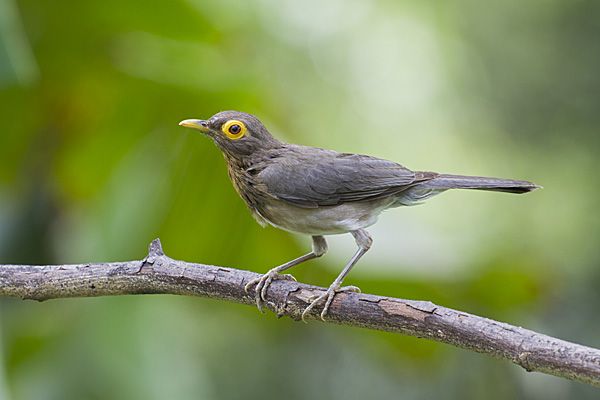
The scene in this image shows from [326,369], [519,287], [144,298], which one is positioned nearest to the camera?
[519,287]

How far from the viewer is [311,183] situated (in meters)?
4.05

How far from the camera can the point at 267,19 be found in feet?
32.8

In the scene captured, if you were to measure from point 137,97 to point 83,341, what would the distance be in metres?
1.96

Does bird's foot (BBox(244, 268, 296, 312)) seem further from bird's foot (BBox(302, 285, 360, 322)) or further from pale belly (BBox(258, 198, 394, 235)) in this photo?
pale belly (BBox(258, 198, 394, 235))

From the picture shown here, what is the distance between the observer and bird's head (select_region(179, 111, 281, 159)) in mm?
4031

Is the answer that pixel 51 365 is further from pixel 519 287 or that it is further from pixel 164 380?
pixel 519 287

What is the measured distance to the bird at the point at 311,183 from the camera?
3988 millimetres

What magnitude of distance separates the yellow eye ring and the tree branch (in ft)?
2.62

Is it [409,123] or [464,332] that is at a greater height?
[409,123]

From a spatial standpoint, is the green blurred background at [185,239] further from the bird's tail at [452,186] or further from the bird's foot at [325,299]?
the bird's foot at [325,299]

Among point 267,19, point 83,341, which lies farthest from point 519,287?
point 267,19

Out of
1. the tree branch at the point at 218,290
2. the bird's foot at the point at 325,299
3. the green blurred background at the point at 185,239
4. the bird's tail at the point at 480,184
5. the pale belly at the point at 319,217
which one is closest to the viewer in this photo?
the tree branch at the point at 218,290

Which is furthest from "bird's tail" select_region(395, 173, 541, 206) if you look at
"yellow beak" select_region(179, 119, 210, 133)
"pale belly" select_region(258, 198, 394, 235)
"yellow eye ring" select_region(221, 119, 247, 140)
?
"yellow beak" select_region(179, 119, 210, 133)

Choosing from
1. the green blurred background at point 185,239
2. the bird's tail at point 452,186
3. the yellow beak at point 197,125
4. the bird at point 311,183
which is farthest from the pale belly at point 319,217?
the green blurred background at point 185,239
